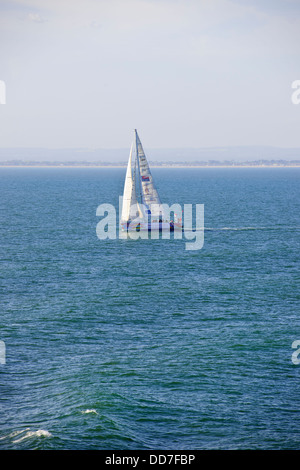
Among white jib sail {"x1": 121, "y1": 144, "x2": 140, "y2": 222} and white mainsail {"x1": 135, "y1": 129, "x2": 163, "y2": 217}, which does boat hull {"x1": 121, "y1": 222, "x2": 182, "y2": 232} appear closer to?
white jib sail {"x1": 121, "y1": 144, "x2": 140, "y2": 222}

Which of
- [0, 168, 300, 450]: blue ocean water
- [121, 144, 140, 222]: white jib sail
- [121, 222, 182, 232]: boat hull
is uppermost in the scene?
[121, 144, 140, 222]: white jib sail

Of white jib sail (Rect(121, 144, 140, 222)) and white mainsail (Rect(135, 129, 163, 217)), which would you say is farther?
white mainsail (Rect(135, 129, 163, 217))

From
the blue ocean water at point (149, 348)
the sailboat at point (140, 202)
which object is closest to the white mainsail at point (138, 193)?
the sailboat at point (140, 202)

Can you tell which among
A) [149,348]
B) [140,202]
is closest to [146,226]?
[140,202]

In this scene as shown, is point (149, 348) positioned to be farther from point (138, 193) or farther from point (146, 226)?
point (138, 193)

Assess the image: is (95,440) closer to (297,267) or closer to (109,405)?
(109,405)

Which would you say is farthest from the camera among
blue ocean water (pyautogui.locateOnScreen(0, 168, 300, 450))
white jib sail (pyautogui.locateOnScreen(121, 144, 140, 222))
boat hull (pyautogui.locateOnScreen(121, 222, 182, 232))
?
boat hull (pyautogui.locateOnScreen(121, 222, 182, 232))

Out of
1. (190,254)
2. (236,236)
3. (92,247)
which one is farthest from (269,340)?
(236,236)

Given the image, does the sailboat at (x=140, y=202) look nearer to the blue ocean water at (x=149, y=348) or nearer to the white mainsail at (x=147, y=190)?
the white mainsail at (x=147, y=190)

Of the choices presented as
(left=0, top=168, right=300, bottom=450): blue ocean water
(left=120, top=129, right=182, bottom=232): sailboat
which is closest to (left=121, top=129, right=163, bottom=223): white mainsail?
(left=120, top=129, right=182, bottom=232): sailboat
